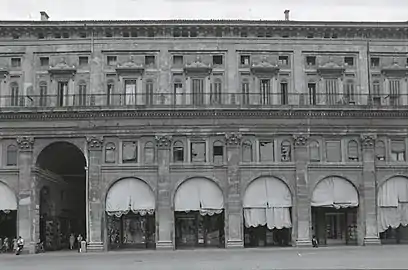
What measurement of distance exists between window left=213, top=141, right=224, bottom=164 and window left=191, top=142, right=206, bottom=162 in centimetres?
78

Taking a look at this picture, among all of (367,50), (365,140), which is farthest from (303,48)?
(365,140)

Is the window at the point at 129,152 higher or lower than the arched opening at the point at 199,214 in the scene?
higher

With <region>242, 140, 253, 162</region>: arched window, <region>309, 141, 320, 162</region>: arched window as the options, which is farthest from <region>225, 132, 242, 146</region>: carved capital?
<region>309, 141, 320, 162</region>: arched window

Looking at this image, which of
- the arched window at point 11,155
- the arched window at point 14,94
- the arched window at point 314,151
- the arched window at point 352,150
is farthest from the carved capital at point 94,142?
the arched window at point 352,150

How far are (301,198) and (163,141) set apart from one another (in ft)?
34.2

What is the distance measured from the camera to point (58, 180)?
50.9m

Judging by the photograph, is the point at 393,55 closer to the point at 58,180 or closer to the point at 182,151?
the point at 182,151

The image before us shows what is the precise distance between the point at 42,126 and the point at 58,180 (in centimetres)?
668

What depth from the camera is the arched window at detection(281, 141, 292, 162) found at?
4638 cm

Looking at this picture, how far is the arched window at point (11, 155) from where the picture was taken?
45.9 meters

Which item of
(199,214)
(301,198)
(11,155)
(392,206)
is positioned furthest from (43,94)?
(392,206)

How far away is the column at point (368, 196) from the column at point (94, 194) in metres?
18.3

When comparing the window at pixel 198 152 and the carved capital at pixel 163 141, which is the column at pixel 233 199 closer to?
the window at pixel 198 152

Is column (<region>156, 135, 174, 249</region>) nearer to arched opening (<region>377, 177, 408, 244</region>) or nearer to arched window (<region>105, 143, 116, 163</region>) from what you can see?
arched window (<region>105, 143, 116, 163</region>)
